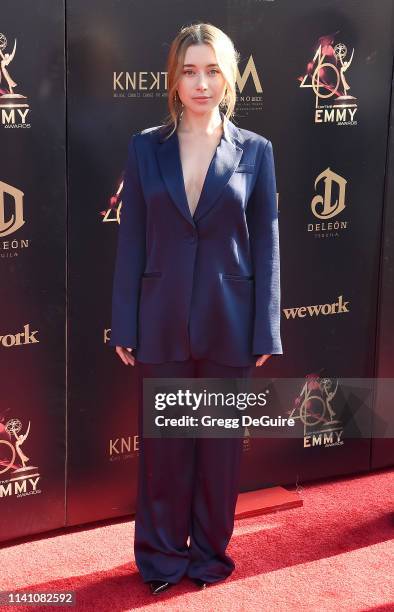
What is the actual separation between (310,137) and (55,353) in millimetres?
1275

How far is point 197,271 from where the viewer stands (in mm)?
2812

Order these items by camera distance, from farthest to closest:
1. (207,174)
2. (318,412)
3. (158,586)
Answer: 1. (318,412)
2. (158,586)
3. (207,174)

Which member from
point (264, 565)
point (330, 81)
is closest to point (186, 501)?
point (264, 565)

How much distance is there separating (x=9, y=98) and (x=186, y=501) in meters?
1.42

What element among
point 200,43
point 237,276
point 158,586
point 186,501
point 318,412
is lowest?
point 158,586

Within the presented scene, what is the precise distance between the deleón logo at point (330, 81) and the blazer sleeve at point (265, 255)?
801 millimetres

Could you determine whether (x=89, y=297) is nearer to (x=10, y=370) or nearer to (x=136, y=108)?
(x=10, y=370)

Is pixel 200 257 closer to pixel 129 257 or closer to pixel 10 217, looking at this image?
pixel 129 257

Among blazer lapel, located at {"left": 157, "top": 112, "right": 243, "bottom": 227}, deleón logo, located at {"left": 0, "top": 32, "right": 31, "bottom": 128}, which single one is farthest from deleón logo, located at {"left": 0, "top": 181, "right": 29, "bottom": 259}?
blazer lapel, located at {"left": 157, "top": 112, "right": 243, "bottom": 227}

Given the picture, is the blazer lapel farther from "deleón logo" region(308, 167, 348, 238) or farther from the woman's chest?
"deleón logo" region(308, 167, 348, 238)

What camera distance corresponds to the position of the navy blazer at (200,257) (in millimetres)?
2770

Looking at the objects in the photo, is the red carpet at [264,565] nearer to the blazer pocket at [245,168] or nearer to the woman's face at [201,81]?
the blazer pocket at [245,168]

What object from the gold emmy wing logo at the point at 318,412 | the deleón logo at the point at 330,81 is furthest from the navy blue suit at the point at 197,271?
the gold emmy wing logo at the point at 318,412

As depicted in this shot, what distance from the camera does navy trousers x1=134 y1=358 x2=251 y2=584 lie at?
2965 millimetres
